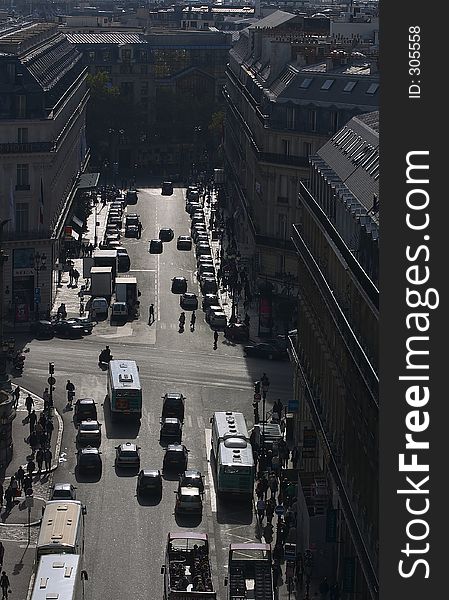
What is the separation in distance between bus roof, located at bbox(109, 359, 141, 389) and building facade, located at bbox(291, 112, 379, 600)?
10140 millimetres

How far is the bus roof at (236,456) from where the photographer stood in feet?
299

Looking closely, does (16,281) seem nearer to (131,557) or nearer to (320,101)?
(320,101)

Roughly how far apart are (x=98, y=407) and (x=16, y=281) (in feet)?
101

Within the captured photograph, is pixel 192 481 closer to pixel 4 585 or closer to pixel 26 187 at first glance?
pixel 4 585

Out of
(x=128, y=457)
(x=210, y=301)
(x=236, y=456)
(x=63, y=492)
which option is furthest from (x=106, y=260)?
(x=63, y=492)

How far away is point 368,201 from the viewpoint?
257ft

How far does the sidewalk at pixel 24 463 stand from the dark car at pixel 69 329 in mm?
17636

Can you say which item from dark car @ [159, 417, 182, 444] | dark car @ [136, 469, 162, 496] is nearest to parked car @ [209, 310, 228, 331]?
dark car @ [159, 417, 182, 444]

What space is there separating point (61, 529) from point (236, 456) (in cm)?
1628

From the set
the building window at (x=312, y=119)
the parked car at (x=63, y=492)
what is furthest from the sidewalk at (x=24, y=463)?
the building window at (x=312, y=119)

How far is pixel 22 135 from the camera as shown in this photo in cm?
13925

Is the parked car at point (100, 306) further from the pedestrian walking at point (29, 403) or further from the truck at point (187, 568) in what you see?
the truck at point (187, 568)

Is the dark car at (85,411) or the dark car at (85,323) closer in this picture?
the dark car at (85,411)

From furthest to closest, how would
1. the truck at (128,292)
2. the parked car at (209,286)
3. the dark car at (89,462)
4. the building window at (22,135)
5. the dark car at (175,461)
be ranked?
the parked car at (209,286), the truck at (128,292), the building window at (22,135), the dark car at (175,461), the dark car at (89,462)
